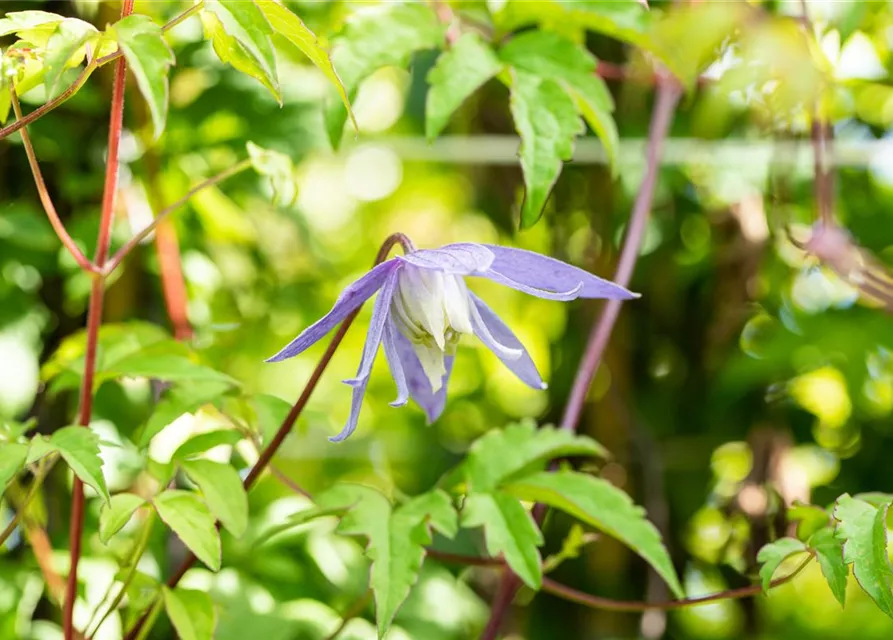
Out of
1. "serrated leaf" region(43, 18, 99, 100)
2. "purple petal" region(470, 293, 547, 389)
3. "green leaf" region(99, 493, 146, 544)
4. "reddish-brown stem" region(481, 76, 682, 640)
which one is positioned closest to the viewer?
→ "serrated leaf" region(43, 18, 99, 100)

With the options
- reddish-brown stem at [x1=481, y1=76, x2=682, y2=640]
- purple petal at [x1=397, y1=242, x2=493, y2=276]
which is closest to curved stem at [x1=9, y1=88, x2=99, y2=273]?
purple petal at [x1=397, y1=242, x2=493, y2=276]

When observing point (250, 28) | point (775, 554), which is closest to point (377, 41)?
point (250, 28)

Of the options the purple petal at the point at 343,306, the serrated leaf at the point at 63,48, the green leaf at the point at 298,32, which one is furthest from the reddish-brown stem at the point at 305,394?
the serrated leaf at the point at 63,48

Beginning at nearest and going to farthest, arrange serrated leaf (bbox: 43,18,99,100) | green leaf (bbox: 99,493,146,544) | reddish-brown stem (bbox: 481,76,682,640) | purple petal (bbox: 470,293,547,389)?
serrated leaf (bbox: 43,18,99,100), green leaf (bbox: 99,493,146,544), purple petal (bbox: 470,293,547,389), reddish-brown stem (bbox: 481,76,682,640)

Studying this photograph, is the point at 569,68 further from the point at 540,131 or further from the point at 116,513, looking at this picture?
the point at 116,513

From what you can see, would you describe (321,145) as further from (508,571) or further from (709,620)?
(709,620)

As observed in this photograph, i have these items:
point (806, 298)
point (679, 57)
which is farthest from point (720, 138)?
point (679, 57)

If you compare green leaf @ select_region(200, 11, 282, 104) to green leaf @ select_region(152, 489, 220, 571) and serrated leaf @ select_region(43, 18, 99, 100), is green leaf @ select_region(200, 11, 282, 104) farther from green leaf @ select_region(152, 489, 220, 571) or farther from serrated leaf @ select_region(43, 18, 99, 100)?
green leaf @ select_region(152, 489, 220, 571)
